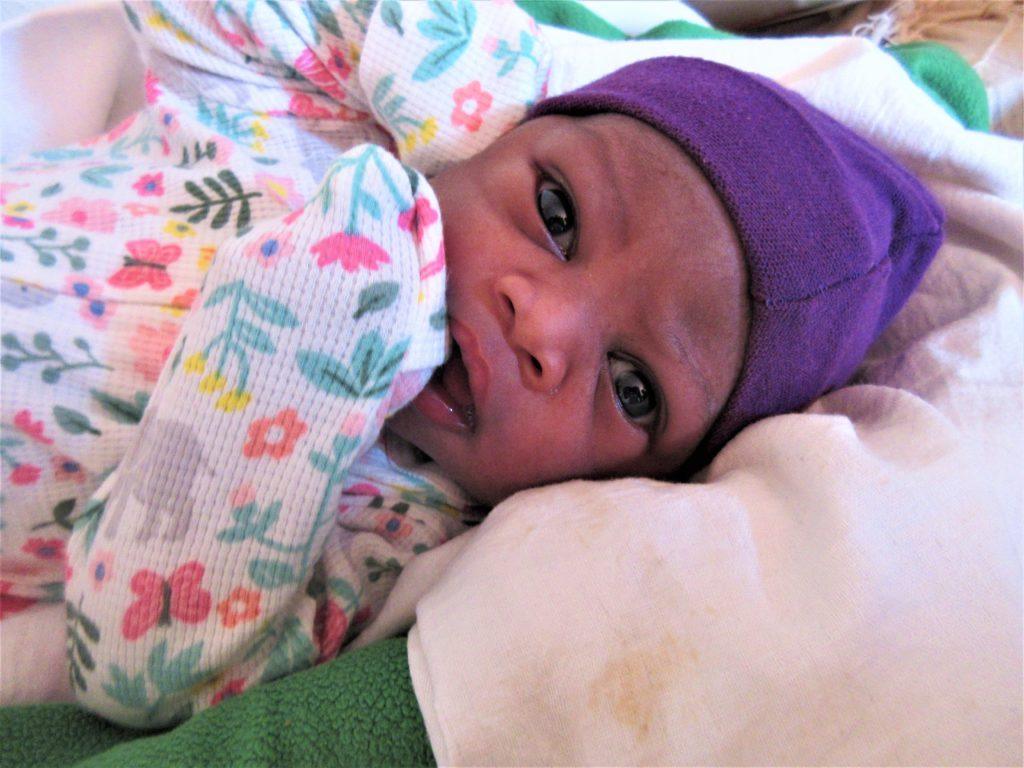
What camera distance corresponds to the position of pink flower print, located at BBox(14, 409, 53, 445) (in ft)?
2.23

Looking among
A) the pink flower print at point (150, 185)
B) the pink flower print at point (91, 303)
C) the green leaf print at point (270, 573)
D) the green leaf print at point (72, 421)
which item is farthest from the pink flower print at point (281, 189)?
the green leaf print at point (270, 573)

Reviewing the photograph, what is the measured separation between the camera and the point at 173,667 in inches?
24.1

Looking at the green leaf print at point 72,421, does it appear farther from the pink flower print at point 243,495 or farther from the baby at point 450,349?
the pink flower print at point 243,495

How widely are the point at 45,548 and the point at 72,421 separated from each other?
0.47 ft

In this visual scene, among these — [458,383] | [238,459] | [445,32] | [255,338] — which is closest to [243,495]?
[238,459]

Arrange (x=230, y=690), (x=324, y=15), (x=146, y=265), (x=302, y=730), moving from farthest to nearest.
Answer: (x=324, y=15) → (x=146, y=265) → (x=230, y=690) → (x=302, y=730)

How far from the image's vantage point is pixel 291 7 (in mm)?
951

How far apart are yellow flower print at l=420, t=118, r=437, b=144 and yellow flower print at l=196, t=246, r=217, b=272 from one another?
310 millimetres

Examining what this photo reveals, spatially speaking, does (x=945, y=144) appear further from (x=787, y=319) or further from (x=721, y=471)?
(x=721, y=471)

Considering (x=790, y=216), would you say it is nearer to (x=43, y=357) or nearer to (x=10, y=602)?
(x=43, y=357)

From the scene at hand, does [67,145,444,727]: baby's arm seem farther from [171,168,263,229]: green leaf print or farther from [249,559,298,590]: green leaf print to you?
[171,168,263,229]: green leaf print

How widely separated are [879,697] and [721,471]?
0.93ft

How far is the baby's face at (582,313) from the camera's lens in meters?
0.69

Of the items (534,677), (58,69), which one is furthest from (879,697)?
(58,69)
